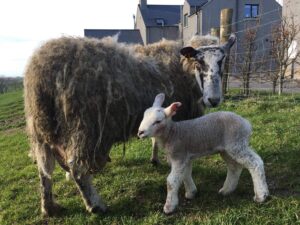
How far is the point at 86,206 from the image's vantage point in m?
4.34

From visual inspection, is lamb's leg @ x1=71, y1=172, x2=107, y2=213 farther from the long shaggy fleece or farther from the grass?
the long shaggy fleece

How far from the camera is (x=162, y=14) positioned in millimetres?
44062

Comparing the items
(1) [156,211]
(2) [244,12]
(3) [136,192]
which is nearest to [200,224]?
(1) [156,211]

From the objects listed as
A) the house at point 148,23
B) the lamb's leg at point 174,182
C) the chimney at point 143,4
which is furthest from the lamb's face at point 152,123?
the chimney at point 143,4

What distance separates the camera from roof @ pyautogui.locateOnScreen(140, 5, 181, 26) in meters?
42.7

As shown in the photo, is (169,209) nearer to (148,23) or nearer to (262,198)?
(262,198)

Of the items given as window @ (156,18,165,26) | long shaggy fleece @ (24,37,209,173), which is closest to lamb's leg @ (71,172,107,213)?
long shaggy fleece @ (24,37,209,173)

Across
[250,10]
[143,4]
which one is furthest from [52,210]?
[143,4]

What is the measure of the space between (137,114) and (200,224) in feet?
4.24

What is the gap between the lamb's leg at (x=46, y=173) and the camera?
4.15 m

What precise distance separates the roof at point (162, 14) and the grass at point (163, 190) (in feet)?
121

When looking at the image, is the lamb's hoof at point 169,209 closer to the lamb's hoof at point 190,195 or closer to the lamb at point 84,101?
the lamb's hoof at point 190,195

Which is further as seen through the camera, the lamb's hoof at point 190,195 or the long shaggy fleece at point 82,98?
the lamb's hoof at point 190,195

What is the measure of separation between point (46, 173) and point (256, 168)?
85.0 inches
